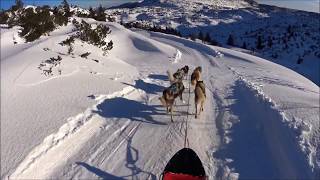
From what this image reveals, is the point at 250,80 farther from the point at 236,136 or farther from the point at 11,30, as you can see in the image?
the point at 11,30

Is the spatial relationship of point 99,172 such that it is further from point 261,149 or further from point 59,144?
point 261,149

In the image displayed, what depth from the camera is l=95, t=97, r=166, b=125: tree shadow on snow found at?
12.6m

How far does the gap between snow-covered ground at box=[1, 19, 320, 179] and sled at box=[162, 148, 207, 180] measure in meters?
0.67

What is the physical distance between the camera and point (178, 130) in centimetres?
1144

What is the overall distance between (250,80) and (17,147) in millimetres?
11765

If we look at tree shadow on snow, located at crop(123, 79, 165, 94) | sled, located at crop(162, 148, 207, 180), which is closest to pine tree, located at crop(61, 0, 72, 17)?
tree shadow on snow, located at crop(123, 79, 165, 94)

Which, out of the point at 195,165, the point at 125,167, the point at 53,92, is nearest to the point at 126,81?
the point at 53,92

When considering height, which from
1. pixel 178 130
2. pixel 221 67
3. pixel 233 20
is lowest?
pixel 233 20

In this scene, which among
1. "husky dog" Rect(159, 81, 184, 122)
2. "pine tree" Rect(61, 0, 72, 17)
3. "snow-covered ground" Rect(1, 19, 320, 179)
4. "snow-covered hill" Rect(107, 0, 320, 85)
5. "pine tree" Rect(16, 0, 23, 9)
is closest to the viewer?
"snow-covered ground" Rect(1, 19, 320, 179)

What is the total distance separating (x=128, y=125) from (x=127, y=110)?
1449mm

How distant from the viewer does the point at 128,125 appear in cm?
1192

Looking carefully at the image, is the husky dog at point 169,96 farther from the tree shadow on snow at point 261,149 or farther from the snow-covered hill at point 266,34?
the snow-covered hill at point 266,34

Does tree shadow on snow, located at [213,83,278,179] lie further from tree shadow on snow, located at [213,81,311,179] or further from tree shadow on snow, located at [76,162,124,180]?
tree shadow on snow, located at [76,162,124,180]

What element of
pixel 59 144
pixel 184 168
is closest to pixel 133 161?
pixel 184 168
